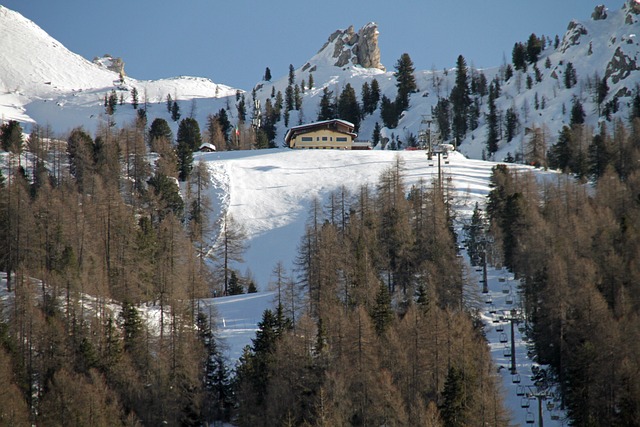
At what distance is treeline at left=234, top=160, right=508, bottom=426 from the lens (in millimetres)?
41844

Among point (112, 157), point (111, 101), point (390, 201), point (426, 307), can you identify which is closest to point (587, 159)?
point (390, 201)

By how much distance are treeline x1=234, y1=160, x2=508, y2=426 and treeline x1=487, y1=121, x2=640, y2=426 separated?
4896 mm

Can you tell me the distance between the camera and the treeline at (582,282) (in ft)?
137

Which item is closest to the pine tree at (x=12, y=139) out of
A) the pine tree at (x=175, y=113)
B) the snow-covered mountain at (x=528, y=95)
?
the snow-covered mountain at (x=528, y=95)

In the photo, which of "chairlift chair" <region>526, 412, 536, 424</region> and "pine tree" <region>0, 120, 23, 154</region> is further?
"pine tree" <region>0, 120, 23, 154</region>

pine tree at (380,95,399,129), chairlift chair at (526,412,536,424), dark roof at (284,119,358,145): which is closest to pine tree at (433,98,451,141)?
pine tree at (380,95,399,129)

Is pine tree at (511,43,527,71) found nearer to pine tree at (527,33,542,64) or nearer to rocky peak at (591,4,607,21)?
pine tree at (527,33,542,64)

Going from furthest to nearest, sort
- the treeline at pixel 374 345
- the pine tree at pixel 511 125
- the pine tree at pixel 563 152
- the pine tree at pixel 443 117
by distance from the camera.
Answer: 1. the pine tree at pixel 443 117
2. the pine tree at pixel 511 125
3. the pine tree at pixel 563 152
4. the treeline at pixel 374 345

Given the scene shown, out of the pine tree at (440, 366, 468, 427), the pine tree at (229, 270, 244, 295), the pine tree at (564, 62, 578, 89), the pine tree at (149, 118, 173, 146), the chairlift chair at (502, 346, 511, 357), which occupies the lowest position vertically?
the pine tree at (440, 366, 468, 427)

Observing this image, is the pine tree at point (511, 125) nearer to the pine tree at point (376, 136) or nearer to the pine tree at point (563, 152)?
the pine tree at point (376, 136)

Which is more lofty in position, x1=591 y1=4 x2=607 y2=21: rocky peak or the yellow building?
x1=591 y1=4 x2=607 y2=21: rocky peak

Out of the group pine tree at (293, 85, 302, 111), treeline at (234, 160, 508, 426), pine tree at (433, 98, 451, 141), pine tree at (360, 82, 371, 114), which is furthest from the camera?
pine tree at (293, 85, 302, 111)

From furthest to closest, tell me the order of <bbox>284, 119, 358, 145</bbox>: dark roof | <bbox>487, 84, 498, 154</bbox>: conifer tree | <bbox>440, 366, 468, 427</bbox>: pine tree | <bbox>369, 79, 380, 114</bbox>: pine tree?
<bbox>369, 79, 380, 114</bbox>: pine tree, <bbox>487, 84, 498, 154</bbox>: conifer tree, <bbox>284, 119, 358, 145</bbox>: dark roof, <bbox>440, 366, 468, 427</bbox>: pine tree

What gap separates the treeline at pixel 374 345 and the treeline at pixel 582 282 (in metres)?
4.90
